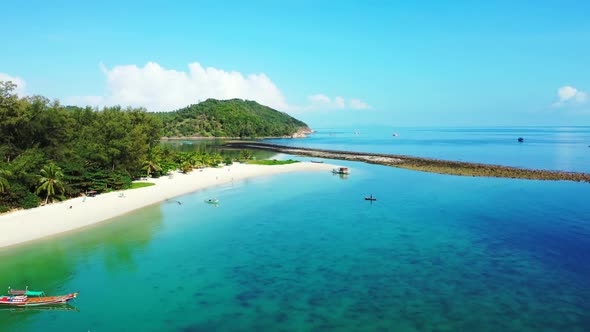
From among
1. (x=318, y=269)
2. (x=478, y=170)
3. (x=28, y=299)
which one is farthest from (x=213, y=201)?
(x=478, y=170)

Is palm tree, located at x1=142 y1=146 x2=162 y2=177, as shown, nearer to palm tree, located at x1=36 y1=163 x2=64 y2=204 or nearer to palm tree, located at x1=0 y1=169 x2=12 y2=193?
palm tree, located at x1=36 y1=163 x2=64 y2=204

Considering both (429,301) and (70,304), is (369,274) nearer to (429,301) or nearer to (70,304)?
(429,301)

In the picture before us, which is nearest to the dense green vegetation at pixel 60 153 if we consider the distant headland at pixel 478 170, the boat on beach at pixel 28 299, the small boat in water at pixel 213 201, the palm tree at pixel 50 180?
the palm tree at pixel 50 180

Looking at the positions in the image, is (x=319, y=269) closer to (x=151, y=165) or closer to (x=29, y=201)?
(x=29, y=201)

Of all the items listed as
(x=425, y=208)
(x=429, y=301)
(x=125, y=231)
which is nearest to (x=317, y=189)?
(x=425, y=208)

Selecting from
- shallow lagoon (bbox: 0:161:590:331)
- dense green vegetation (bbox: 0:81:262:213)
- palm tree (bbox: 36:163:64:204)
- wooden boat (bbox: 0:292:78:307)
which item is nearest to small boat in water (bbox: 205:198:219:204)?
shallow lagoon (bbox: 0:161:590:331)

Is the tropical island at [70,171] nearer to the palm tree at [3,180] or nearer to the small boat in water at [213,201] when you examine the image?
Answer: the palm tree at [3,180]
